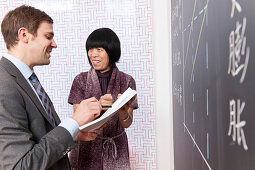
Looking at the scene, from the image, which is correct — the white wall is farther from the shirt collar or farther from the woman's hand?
the shirt collar

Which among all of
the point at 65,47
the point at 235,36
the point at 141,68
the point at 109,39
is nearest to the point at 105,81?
the point at 109,39

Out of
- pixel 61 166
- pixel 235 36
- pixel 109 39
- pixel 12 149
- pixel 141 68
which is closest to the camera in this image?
pixel 235 36

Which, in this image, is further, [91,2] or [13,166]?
[91,2]

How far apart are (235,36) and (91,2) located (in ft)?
8.11

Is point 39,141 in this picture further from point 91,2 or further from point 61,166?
point 91,2

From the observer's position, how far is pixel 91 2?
2.68 m

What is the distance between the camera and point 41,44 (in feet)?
3.88

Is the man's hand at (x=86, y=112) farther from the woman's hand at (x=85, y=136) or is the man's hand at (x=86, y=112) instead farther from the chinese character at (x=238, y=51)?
the chinese character at (x=238, y=51)

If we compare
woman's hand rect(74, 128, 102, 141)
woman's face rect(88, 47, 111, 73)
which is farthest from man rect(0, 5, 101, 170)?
woman's face rect(88, 47, 111, 73)

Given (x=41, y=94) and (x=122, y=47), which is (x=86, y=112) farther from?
(x=122, y=47)

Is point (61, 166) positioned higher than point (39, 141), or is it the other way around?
point (39, 141)

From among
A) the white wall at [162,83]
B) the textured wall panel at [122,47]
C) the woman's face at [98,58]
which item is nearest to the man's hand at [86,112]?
the woman's face at [98,58]

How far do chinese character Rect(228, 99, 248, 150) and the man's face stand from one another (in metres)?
0.94

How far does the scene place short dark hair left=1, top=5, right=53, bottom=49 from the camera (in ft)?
3.67
